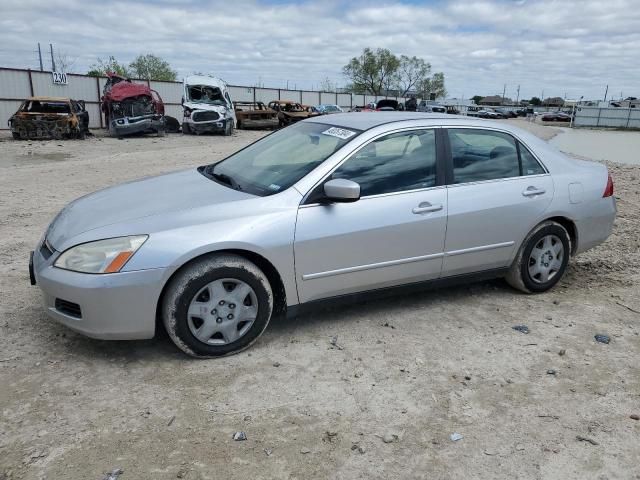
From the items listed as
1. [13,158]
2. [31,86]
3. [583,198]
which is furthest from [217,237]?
[31,86]

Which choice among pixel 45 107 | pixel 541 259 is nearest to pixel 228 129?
pixel 45 107

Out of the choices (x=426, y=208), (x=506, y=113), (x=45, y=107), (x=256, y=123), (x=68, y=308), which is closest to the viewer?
(x=68, y=308)

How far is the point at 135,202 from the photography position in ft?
12.0

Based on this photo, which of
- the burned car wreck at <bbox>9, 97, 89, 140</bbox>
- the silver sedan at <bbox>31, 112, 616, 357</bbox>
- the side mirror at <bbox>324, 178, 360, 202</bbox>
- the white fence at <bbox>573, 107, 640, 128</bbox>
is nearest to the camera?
the silver sedan at <bbox>31, 112, 616, 357</bbox>

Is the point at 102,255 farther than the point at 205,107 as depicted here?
No

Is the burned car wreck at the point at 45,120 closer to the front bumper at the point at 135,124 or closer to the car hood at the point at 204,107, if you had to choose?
the front bumper at the point at 135,124

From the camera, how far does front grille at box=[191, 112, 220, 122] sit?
74.9 feet

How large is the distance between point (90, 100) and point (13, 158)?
13190 millimetres

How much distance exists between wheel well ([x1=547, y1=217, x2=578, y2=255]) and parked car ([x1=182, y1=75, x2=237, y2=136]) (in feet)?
65.9

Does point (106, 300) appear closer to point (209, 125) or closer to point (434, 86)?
point (209, 125)

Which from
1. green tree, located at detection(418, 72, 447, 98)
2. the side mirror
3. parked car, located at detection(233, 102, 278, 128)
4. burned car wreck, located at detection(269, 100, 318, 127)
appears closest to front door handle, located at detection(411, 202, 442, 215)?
the side mirror

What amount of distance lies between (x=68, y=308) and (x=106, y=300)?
31 centimetres

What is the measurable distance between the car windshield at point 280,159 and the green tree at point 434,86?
93.0 m

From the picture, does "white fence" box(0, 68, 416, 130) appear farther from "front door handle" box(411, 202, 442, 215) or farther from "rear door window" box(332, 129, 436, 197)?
"front door handle" box(411, 202, 442, 215)
